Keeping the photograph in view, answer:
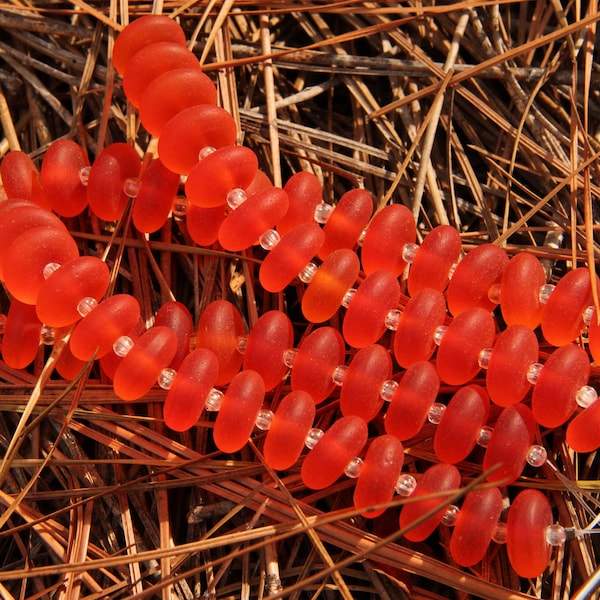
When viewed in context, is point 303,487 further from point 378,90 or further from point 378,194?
point 378,90

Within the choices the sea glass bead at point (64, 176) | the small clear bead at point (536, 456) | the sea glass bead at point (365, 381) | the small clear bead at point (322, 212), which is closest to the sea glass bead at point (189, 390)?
the sea glass bead at point (365, 381)

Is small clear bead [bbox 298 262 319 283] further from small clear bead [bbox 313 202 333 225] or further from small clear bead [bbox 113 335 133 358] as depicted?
small clear bead [bbox 113 335 133 358]

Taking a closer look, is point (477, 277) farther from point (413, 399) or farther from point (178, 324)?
point (178, 324)

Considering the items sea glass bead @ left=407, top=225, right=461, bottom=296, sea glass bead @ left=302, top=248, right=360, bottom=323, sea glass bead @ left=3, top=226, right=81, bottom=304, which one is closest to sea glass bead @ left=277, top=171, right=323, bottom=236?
sea glass bead @ left=302, top=248, right=360, bottom=323

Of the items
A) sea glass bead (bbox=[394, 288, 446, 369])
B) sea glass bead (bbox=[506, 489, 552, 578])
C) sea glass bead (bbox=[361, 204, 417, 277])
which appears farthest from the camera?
sea glass bead (bbox=[361, 204, 417, 277])

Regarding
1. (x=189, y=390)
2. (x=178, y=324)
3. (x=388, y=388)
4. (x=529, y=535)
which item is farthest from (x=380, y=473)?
(x=178, y=324)

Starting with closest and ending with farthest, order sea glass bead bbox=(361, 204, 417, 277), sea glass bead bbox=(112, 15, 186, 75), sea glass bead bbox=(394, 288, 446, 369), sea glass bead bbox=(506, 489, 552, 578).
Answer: sea glass bead bbox=(506, 489, 552, 578) → sea glass bead bbox=(394, 288, 446, 369) → sea glass bead bbox=(361, 204, 417, 277) → sea glass bead bbox=(112, 15, 186, 75)

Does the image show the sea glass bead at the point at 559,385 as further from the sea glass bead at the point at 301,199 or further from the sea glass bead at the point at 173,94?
the sea glass bead at the point at 173,94
